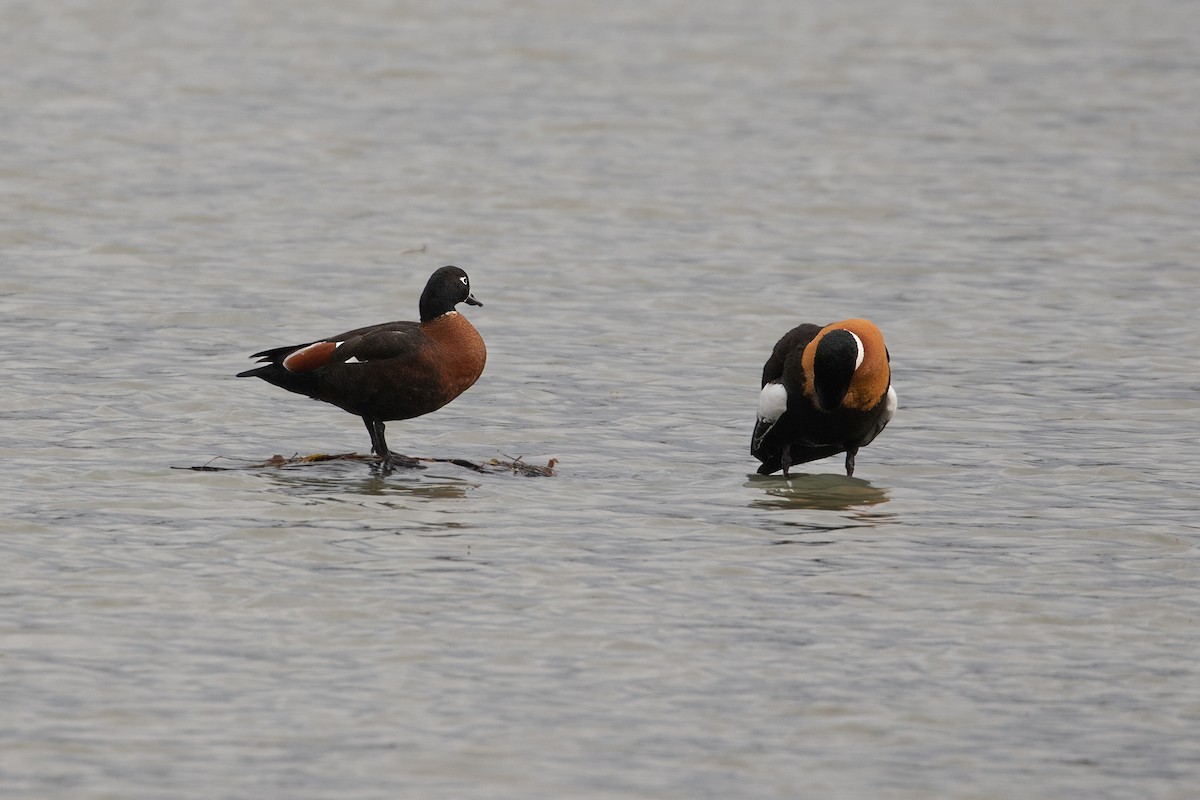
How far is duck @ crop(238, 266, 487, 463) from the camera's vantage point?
1183cm

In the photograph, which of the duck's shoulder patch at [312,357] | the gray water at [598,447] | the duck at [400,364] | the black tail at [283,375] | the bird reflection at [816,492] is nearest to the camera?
the gray water at [598,447]

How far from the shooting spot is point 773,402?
40.0 ft

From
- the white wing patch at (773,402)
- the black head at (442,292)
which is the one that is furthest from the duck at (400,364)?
the white wing patch at (773,402)

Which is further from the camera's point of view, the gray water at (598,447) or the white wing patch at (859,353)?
the white wing patch at (859,353)

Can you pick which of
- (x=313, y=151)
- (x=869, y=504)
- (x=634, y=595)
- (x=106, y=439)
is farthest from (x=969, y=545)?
(x=313, y=151)

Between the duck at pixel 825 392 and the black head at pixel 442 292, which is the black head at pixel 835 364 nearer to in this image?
the duck at pixel 825 392

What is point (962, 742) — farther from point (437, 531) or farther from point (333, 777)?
point (437, 531)

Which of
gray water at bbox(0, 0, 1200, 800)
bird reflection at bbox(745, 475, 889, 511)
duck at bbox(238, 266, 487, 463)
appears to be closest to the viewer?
gray water at bbox(0, 0, 1200, 800)

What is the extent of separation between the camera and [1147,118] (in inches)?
1178

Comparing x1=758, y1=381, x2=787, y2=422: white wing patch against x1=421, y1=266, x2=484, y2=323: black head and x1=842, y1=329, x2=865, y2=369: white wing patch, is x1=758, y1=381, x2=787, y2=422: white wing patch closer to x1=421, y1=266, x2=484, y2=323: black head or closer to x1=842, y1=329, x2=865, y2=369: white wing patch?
x1=842, y1=329, x2=865, y2=369: white wing patch

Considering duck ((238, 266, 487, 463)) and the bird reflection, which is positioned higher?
duck ((238, 266, 487, 463))

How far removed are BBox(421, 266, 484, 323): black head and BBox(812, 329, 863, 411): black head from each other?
208 centimetres

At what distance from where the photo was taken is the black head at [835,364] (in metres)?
11.8

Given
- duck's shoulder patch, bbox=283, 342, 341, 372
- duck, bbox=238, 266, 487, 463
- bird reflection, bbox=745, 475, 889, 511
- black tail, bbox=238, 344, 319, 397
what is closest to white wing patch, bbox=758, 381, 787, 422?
bird reflection, bbox=745, 475, 889, 511
